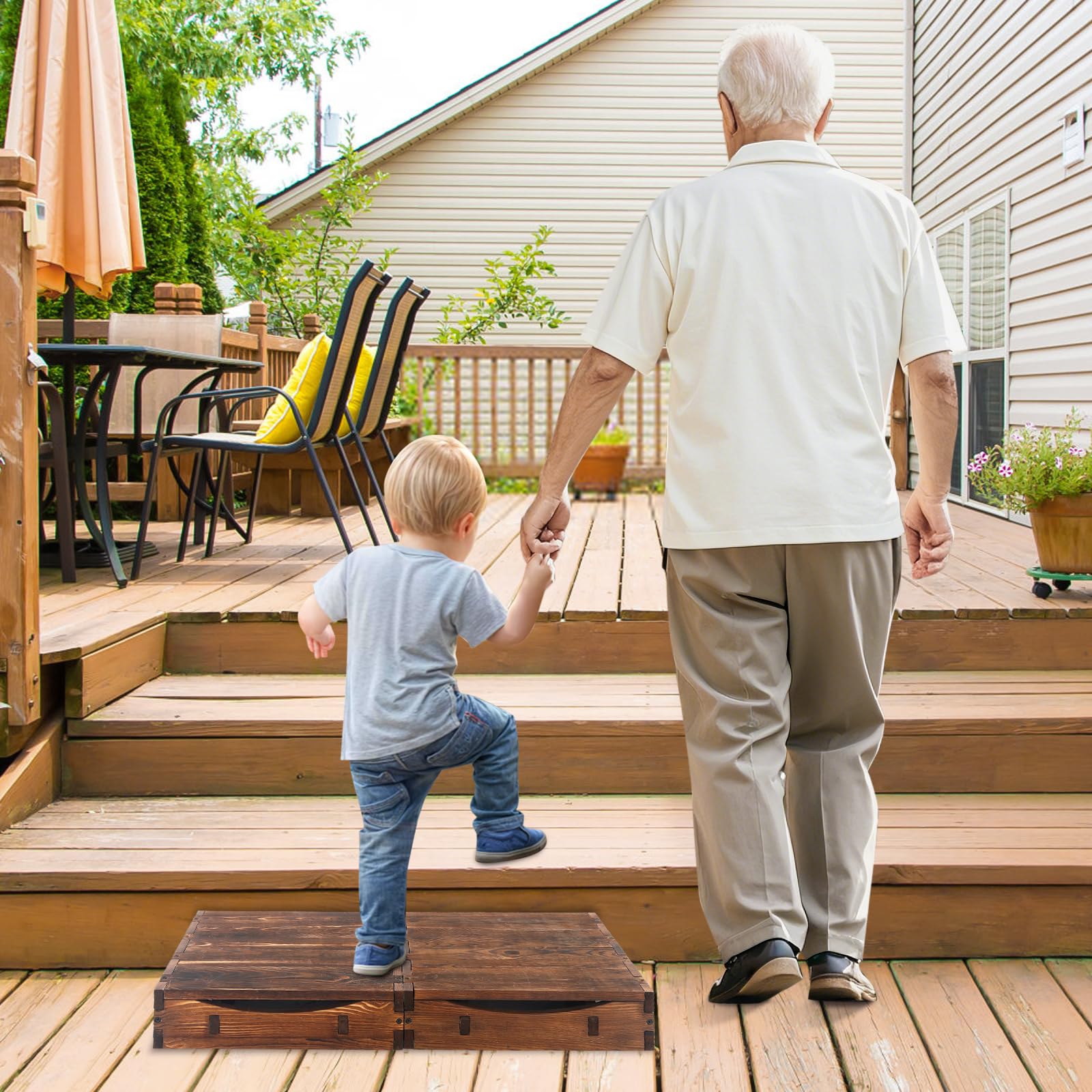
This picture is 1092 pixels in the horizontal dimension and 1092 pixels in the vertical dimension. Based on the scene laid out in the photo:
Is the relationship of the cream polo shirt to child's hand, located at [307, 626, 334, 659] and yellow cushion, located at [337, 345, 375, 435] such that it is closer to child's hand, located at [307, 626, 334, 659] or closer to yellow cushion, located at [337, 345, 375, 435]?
child's hand, located at [307, 626, 334, 659]

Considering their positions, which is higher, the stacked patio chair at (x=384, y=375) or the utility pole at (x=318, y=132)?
the utility pole at (x=318, y=132)

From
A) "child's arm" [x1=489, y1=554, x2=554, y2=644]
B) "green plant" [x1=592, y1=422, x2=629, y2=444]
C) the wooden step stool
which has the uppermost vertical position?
"green plant" [x1=592, y1=422, x2=629, y2=444]

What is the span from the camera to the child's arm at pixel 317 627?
6.95 feet

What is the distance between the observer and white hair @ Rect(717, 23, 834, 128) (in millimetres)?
1938

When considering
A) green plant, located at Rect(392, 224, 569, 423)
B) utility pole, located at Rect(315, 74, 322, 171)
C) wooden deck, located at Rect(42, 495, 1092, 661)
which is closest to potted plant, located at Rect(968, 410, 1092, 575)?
wooden deck, located at Rect(42, 495, 1092, 661)

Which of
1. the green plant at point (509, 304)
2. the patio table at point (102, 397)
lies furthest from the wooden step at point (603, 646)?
the green plant at point (509, 304)

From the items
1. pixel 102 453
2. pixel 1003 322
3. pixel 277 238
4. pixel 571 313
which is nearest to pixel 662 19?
pixel 571 313

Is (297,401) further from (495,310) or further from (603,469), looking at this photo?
(495,310)

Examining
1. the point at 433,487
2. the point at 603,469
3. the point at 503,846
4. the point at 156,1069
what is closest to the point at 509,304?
the point at 603,469

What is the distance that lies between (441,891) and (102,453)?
2252 mm

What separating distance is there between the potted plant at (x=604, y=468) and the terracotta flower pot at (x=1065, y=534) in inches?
157

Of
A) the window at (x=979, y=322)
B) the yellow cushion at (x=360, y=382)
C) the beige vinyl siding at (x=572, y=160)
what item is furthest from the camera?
the beige vinyl siding at (x=572, y=160)

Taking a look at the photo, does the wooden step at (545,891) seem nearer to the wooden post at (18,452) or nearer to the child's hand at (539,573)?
the wooden post at (18,452)

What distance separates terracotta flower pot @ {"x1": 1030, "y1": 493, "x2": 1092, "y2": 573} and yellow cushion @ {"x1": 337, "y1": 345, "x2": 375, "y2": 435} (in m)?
2.62
